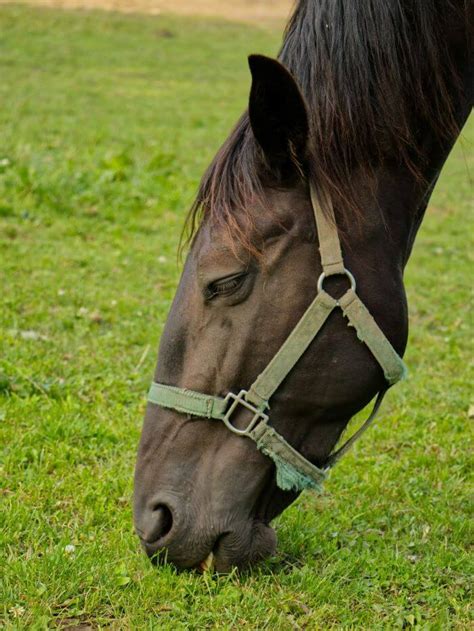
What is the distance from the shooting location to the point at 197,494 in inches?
102

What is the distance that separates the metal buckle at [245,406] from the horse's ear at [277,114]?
677mm

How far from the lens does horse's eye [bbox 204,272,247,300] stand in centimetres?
255

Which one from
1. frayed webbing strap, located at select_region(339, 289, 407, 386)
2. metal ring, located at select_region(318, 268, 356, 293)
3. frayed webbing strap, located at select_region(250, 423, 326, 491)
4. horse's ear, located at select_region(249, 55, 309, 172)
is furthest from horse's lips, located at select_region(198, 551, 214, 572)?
horse's ear, located at select_region(249, 55, 309, 172)

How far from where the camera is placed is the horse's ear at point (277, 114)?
2318 mm

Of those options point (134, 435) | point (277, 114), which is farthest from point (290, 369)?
point (134, 435)

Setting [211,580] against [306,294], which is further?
[211,580]

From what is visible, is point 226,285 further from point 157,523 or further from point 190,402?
point 157,523

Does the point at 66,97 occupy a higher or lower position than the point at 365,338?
lower

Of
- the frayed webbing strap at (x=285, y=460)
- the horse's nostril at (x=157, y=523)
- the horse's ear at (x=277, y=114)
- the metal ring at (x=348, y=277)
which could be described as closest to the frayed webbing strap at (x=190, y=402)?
the frayed webbing strap at (x=285, y=460)

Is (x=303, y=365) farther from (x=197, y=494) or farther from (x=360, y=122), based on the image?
(x=360, y=122)

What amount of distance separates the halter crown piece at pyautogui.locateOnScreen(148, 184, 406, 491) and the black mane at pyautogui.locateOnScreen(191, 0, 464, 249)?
0.14m

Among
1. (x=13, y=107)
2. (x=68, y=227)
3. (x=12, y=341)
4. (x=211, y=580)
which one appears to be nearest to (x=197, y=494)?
(x=211, y=580)

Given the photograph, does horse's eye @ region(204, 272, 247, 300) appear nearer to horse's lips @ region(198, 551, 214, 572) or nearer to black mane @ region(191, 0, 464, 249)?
black mane @ region(191, 0, 464, 249)

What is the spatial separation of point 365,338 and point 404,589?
91 cm
